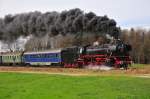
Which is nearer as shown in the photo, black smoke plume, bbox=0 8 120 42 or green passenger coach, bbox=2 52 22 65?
black smoke plume, bbox=0 8 120 42

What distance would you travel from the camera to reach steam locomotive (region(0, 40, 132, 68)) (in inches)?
1375

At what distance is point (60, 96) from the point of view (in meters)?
16.2

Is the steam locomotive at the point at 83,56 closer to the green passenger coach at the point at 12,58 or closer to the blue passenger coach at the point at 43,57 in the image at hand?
the blue passenger coach at the point at 43,57

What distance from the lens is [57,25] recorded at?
46.2 meters

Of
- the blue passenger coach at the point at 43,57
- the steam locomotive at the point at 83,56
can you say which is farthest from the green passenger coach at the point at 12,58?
the blue passenger coach at the point at 43,57

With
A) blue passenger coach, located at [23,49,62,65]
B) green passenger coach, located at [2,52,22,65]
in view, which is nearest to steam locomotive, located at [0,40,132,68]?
blue passenger coach, located at [23,49,62,65]

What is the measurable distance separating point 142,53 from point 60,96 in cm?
7215

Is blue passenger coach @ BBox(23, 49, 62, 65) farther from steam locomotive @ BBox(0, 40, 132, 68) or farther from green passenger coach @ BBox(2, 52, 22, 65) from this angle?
green passenger coach @ BBox(2, 52, 22, 65)

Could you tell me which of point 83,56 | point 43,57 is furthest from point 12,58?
point 83,56

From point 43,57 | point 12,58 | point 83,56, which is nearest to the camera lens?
point 83,56

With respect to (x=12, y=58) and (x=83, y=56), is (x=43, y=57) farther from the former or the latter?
(x=12, y=58)

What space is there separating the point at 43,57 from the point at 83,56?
8.65m

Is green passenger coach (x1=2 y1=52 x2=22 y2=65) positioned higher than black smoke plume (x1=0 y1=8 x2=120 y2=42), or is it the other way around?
black smoke plume (x1=0 y1=8 x2=120 y2=42)

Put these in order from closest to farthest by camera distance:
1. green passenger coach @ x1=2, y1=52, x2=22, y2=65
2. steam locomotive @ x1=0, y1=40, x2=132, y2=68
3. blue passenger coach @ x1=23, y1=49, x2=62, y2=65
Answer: steam locomotive @ x1=0, y1=40, x2=132, y2=68 < blue passenger coach @ x1=23, y1=49, x2=62, y2=65 < green passenger coach @ x1=2, y1=52, x2=22, y2=65
